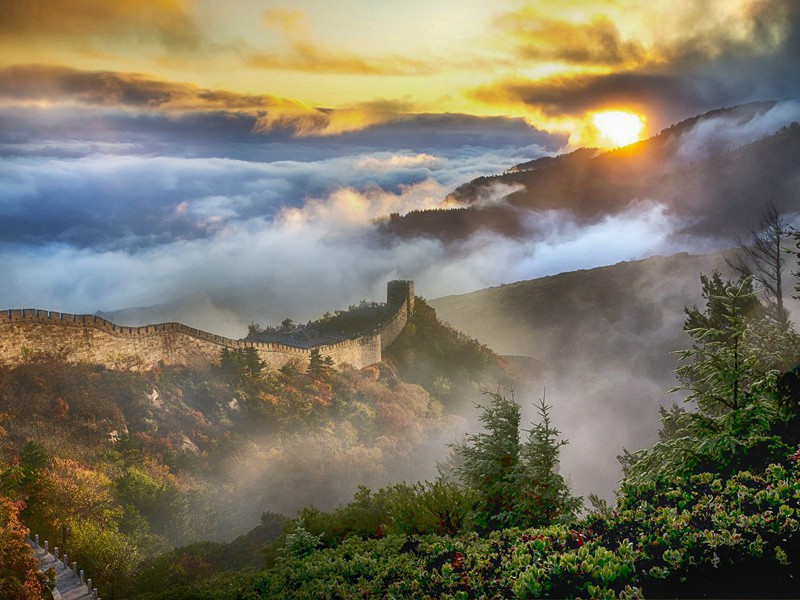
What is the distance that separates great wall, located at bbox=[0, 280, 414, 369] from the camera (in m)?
32.3

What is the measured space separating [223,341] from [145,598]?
2850cm

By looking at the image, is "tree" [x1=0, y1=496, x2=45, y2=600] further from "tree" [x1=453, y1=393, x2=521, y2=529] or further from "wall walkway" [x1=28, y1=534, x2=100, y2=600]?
"tree" [x1=453, y1=393, x2=521, y2=529]

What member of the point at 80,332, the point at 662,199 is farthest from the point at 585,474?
the point at 662,199

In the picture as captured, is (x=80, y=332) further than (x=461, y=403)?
No

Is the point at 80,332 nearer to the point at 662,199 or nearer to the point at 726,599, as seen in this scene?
the point at 726,599

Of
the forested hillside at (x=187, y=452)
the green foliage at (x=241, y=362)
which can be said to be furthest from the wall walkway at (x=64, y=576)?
the green foliage at (x=241, y=362)

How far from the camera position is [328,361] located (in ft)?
171

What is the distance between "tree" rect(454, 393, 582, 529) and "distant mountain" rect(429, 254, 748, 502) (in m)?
44.3

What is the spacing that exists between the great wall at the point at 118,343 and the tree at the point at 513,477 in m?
26.3

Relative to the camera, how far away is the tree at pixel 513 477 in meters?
14.9

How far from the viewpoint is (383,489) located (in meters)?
23.4

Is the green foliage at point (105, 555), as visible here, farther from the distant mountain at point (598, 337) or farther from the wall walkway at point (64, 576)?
the distant mountain at point (598, 337)

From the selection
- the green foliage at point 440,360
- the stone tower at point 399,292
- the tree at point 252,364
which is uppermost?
the stone tower at point 399,292

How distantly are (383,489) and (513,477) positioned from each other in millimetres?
8948
